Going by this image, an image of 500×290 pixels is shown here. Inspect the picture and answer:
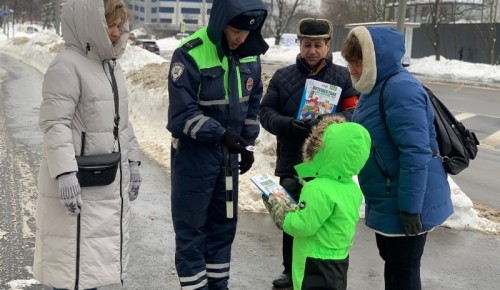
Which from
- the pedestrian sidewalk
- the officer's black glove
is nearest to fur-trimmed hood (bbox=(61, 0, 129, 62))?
the officer's black glove

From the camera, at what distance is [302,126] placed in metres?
4.11

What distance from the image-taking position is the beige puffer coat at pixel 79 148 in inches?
119

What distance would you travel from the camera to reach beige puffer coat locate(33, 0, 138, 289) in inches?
119

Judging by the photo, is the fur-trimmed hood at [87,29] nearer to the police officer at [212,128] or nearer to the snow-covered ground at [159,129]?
the police officer at [212,128]

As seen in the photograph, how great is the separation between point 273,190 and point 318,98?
1133mm

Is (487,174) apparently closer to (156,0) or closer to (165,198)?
(165,198)

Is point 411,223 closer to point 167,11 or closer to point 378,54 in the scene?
point 378,54

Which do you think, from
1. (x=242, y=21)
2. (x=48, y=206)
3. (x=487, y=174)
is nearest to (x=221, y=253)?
(x=48, y=206)

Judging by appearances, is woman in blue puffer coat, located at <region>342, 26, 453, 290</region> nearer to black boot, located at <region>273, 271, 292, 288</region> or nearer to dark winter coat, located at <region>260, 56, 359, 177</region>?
dark winter coat, located at <region>260, 56, 359, 177</region>

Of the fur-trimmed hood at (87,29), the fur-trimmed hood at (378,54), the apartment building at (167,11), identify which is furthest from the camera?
the apartment building at (167,11)

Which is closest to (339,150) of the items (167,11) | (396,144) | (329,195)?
(329,195)

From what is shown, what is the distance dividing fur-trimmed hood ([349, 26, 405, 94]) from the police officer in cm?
70

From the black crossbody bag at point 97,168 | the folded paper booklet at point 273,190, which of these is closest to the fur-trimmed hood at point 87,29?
the black crossbody bag at point 97,168

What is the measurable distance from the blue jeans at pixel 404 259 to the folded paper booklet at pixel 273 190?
66 cm
